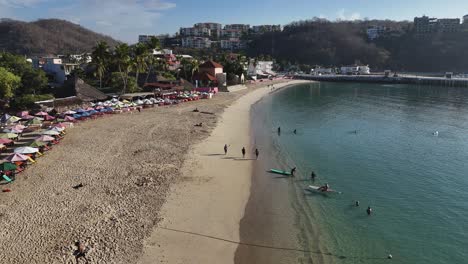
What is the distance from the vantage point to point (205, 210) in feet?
66.0

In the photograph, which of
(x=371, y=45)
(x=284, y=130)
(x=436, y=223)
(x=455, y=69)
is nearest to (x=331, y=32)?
(x=371, y=45)

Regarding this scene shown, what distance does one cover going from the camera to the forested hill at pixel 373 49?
514 ft

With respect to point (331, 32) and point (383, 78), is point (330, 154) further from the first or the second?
point (331, 32)

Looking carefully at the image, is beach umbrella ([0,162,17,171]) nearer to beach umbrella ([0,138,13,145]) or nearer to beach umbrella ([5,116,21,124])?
beach umbrella ([0,138,13,145])

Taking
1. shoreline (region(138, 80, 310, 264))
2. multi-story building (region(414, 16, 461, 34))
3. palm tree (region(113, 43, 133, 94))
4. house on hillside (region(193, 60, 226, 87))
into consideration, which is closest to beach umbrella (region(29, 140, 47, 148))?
shoreline (region(138, 80, 310, 264))

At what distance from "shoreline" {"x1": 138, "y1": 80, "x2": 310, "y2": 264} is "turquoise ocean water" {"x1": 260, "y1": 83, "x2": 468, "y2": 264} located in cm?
367

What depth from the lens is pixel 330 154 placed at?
33.3 metres

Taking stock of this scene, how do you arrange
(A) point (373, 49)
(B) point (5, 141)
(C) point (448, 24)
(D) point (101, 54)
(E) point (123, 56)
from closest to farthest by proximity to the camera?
(B) point (5, 141) < (E) point (123, 56) < (D) point (101, 54) < (A) point (373, 49) < (C) point (448, 24)

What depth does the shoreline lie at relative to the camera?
52.6ft

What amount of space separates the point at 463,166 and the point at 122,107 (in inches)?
1564

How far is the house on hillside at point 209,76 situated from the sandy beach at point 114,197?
44927 mm

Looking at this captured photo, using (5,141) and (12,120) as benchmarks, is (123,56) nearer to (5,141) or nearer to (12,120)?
(12,120)

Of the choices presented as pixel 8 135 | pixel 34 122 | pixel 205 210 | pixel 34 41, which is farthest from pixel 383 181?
pixel 34 41

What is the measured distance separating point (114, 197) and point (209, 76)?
61.3m
